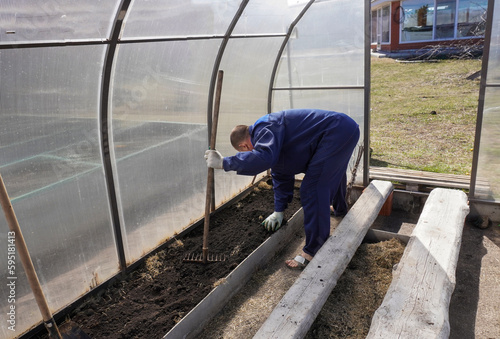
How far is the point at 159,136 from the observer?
13.6 ft

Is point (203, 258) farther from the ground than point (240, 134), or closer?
closer

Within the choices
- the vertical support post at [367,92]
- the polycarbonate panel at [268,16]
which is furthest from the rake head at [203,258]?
the polycarbonate panel at [268,16]

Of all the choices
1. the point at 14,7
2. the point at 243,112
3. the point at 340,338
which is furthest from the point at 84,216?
the point at 243,112

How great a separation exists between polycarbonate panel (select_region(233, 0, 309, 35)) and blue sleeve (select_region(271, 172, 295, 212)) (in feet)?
6.06

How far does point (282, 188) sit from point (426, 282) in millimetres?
2036

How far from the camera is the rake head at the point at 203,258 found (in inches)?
161

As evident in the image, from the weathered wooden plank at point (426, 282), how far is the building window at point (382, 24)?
62.9 ft

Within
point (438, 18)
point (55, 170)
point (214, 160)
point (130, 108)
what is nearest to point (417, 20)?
point (438, 18)

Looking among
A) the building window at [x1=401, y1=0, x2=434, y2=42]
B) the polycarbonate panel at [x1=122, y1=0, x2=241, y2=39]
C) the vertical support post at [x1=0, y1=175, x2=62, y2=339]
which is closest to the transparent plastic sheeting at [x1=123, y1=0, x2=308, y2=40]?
the polycarbonate panel at [x1=122, y1=0, x2=241, y2=39]

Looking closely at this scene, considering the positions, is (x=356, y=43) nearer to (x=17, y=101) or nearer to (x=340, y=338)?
(x=340, y=338)

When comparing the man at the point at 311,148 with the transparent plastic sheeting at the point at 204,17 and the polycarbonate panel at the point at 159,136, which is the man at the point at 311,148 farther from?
the transparent plastic sheeting at the point at 204,17

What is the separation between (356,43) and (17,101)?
13.3 ft

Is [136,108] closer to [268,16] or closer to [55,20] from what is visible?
[55,20]

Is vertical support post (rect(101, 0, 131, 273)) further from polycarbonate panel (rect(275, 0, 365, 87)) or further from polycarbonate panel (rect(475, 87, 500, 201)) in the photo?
polycarbonate panel (rect(475, 87, 500, 201))
